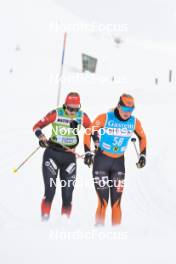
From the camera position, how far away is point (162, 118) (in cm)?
1512

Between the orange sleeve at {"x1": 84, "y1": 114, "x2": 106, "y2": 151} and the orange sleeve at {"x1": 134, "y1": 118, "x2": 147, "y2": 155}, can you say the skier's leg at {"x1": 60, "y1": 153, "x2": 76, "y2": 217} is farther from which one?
the orange sleeve at {"x1": 134, "y1": 118, "x2": 147, "y2": 155}

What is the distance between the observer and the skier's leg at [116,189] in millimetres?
7574

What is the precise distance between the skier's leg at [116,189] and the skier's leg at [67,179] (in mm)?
774

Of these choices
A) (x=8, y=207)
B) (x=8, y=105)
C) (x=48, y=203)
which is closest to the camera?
(x=48, y=203)

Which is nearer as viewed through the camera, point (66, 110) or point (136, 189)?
point (66, 110)

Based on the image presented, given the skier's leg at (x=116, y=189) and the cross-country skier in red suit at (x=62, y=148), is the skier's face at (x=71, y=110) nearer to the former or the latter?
the cross-country skier in red suit at (x=62, y=148)

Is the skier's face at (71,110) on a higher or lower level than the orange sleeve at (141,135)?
higher

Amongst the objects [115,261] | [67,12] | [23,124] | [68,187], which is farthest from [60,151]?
[67,12]

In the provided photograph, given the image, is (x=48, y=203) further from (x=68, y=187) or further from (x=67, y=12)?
(x=67, y=12)

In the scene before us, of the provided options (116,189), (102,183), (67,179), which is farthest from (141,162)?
(67,179)

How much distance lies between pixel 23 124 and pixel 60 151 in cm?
720
